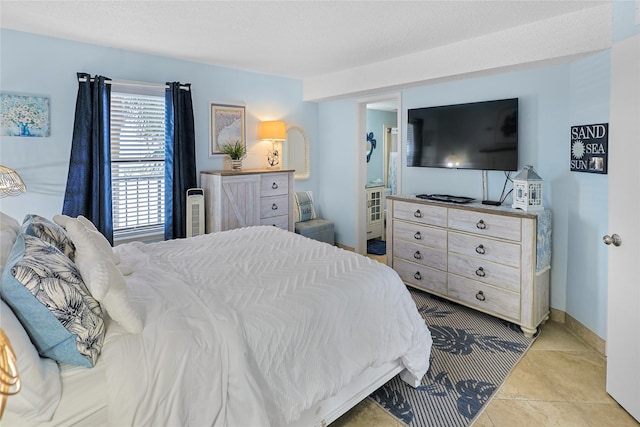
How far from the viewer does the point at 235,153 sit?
14.1 feet

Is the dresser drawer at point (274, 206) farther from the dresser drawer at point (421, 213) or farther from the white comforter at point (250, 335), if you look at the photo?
the white comforter at point (250, 335)

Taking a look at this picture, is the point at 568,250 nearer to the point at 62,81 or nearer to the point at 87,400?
the point at 87,400

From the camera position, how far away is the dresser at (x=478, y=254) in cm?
298

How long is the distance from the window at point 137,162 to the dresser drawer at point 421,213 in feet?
8.19

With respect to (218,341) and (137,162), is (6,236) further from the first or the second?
(137,162)

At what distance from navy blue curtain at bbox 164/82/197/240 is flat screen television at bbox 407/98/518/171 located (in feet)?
7.92

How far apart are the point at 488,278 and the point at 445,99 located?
1.87 meters

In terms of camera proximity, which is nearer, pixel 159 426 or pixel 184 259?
pixel 159 426

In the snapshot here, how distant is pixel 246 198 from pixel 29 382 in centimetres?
300

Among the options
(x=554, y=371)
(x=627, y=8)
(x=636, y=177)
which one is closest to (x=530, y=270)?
(x=554, y=371)

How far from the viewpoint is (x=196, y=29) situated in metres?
3.06

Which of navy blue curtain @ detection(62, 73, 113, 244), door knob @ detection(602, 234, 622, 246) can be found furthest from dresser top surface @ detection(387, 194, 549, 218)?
navy blue curtain @ detection(62, 73, 113, 244)

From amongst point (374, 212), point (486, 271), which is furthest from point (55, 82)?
point (374, 212)

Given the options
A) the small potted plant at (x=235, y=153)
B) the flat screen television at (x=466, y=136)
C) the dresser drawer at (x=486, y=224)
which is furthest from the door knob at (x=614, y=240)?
the small potted plant at (x=235, y=153)
